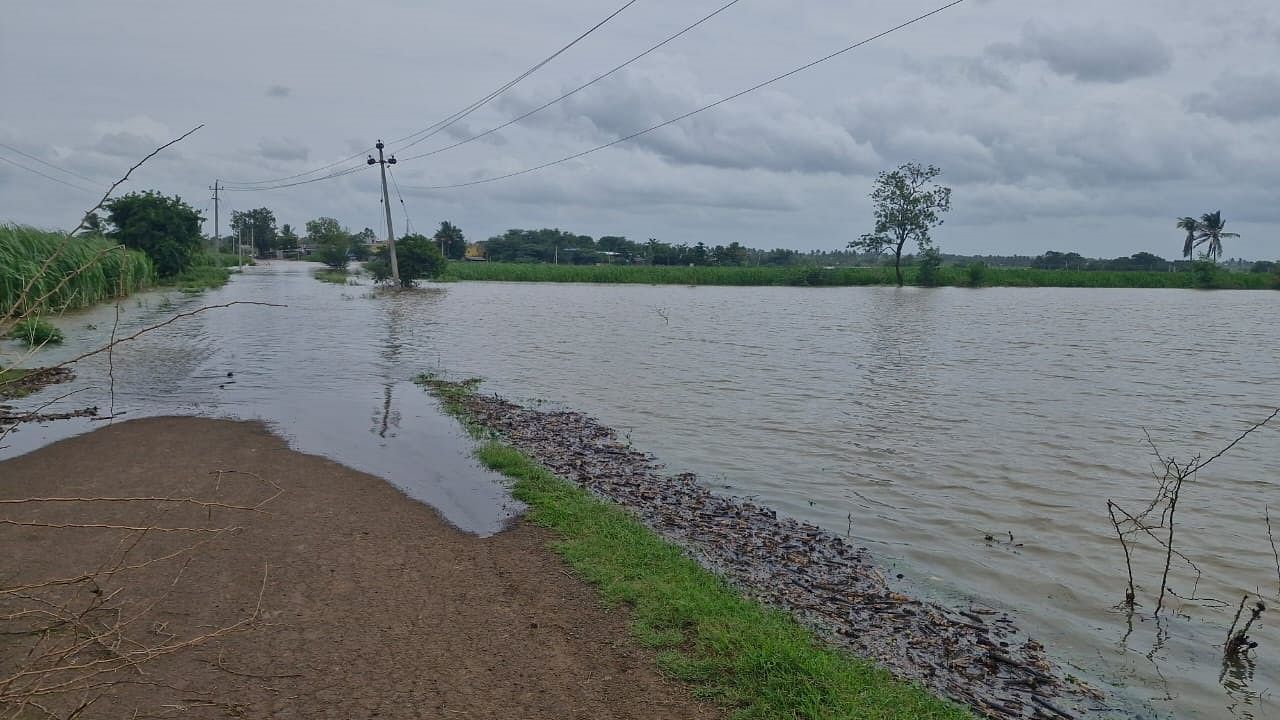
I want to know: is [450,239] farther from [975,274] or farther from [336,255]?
[975,274]

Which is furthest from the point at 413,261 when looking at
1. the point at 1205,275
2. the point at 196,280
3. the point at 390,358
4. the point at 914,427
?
the point at 1205,275

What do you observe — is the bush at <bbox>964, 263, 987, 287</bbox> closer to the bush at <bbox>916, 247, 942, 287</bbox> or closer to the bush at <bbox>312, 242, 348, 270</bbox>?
the bush at <bbox>916, 247, 942, 287</bbox>

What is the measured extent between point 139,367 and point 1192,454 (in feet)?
65.4

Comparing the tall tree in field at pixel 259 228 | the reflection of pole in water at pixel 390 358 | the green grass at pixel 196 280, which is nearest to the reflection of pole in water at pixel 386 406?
the reflection of pole in water at pixel 390 358

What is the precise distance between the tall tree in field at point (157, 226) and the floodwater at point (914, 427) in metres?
20.2

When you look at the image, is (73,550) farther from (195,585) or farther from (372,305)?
(372,305)

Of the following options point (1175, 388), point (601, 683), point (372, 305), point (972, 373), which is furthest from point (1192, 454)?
point (372, 305)

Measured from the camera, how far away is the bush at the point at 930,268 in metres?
78.8

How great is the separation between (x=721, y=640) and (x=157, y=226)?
167ft

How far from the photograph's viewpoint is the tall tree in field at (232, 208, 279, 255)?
12988cm

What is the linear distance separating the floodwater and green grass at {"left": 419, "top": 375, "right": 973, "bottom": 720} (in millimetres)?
1547

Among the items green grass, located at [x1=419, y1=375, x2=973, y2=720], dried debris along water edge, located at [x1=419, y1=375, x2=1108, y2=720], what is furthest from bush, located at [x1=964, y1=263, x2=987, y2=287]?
green grass, located at [x1=419, y1=375, x2=973, y2=720]

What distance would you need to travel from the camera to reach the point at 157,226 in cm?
4672

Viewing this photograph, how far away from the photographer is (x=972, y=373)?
2028 centimetres
